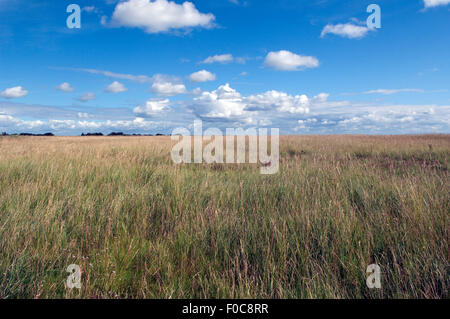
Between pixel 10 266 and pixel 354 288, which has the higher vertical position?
pixel 10 266

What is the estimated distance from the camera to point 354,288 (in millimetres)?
1985

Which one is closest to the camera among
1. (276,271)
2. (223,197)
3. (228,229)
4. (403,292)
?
(403,292)

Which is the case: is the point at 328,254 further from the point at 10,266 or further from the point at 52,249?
the point at 10,266

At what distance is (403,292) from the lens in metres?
1.89
